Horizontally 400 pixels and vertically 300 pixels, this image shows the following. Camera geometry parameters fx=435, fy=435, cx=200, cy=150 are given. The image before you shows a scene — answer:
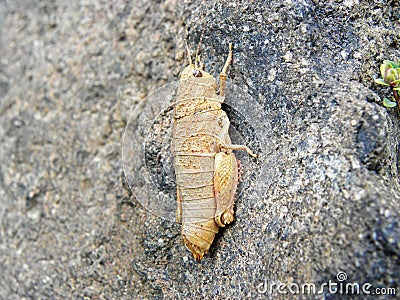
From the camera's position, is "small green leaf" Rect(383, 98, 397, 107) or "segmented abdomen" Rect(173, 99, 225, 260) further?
"segmented abdomen" Rect(173, 99, 225, 260)

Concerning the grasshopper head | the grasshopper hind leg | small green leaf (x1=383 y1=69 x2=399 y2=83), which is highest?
small green leaf (x1=383 y1=69 x2=399 y2=83)

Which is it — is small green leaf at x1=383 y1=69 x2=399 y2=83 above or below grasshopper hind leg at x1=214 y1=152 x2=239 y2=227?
above

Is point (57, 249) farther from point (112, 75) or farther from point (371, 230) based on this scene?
point (371, 230)

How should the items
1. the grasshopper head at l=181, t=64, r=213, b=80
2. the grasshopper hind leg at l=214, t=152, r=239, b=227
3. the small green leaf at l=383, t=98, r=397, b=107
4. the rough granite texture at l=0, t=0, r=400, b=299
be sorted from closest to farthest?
the rough granite texture at l=0, t=0, r=400, b=299
the small green leaf at l=383, t=98, r=397, b=107
the grasshopper hind leg at l=214, t=152, r=239, b=227
the grasshopper head at l=181, t=64, r=213, b=80

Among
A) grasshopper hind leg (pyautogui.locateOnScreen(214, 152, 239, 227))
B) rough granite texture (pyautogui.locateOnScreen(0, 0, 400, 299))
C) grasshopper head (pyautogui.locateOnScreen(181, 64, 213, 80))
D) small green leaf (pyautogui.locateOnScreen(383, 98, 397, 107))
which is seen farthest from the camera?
grasshopper head (pyautogui.locateOnScreen(181, 64, 213, 80))

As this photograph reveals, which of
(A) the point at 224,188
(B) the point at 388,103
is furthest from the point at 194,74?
(B) the point at 388,103

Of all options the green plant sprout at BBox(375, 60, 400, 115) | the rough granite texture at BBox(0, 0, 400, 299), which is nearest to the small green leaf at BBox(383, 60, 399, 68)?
the green plant sprout at BBox(375, 60, 400, 115)

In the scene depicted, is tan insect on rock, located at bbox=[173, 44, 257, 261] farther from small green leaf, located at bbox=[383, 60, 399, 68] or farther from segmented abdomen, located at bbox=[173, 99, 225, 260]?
small green leaf, located at bbox=[383, 60, 399, 68]

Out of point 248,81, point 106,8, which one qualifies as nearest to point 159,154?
point 248,81

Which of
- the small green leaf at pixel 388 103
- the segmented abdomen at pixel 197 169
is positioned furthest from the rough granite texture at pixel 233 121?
the segmented abdomen at pixel 197 169
